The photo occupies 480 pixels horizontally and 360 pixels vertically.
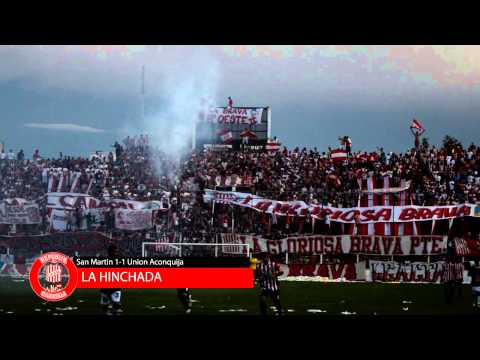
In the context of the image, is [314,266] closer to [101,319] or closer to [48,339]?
[101,319]

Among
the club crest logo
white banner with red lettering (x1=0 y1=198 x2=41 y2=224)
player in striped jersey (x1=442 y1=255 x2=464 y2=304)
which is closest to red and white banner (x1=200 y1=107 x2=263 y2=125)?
white banner with red lettering (x1=0 y1=198 x2=41 y2=224)

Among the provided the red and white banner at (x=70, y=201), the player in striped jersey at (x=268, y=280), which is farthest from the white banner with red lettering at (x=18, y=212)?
the player in striped jersey at (x=268, y=280)

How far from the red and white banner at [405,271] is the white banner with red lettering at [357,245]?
0.39 metres

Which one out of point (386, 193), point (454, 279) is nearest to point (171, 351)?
point (454, 279)

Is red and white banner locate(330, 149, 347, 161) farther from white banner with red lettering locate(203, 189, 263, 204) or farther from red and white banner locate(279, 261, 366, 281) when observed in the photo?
red and white banner locate(279, 261, 366, 281)

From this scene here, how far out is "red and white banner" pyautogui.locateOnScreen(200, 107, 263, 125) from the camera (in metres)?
16.2

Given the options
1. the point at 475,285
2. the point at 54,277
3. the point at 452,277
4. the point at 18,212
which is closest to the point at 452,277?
the point at 452,277

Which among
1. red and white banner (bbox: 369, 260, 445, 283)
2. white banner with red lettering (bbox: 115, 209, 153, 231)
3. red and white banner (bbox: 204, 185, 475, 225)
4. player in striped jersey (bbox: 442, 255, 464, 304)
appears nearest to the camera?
player in striped jersey (bbox: 442, 255, 464, 304)

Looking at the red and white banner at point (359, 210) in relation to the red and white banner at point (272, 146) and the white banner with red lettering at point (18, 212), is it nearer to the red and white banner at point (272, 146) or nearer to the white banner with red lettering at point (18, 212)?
the red and white banner at point (272, 146)

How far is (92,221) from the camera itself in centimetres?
1842

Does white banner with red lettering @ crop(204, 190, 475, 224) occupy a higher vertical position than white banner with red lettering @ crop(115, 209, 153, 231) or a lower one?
higher

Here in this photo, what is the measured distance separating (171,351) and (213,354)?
2.01ft

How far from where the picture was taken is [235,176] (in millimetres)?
19625

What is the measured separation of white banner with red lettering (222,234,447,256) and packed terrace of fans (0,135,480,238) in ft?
1.15
